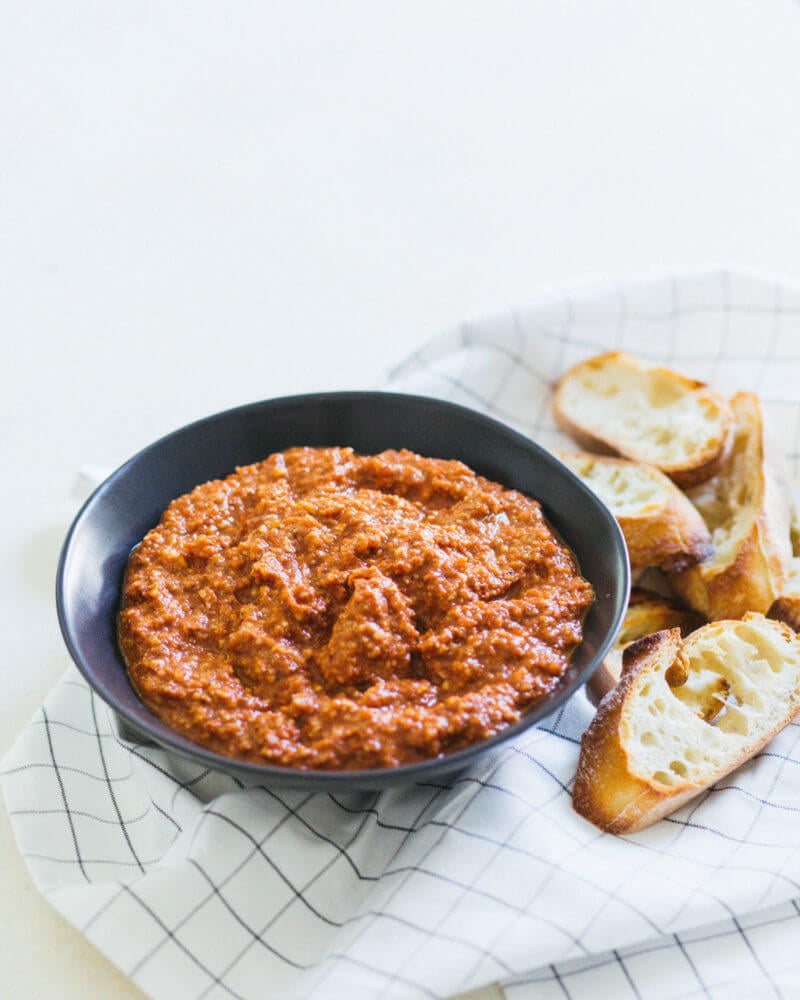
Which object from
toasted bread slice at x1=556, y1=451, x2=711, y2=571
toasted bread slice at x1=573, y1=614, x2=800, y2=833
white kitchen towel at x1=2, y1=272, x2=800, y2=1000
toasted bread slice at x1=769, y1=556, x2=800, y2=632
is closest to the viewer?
white kitchen towel at x1=2, y1=272, x2=800, y2=1000

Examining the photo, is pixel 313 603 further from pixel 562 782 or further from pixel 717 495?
pixel 717 495

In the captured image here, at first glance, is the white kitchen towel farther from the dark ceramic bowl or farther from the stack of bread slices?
the dark ceramic bowl

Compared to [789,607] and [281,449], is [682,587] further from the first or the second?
[281,449]

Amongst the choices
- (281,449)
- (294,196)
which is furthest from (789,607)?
(294,196)

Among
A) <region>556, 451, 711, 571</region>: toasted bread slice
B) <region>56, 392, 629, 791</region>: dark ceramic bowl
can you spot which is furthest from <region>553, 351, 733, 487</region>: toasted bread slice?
<region>56, 392, 629, 791</region>: dark ceramic bowl

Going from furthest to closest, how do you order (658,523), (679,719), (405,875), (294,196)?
(294,196)
(658,523)
(679,719)
(405,875)

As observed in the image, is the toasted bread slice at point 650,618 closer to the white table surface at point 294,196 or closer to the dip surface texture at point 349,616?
the dip surface texture at point 349,616
